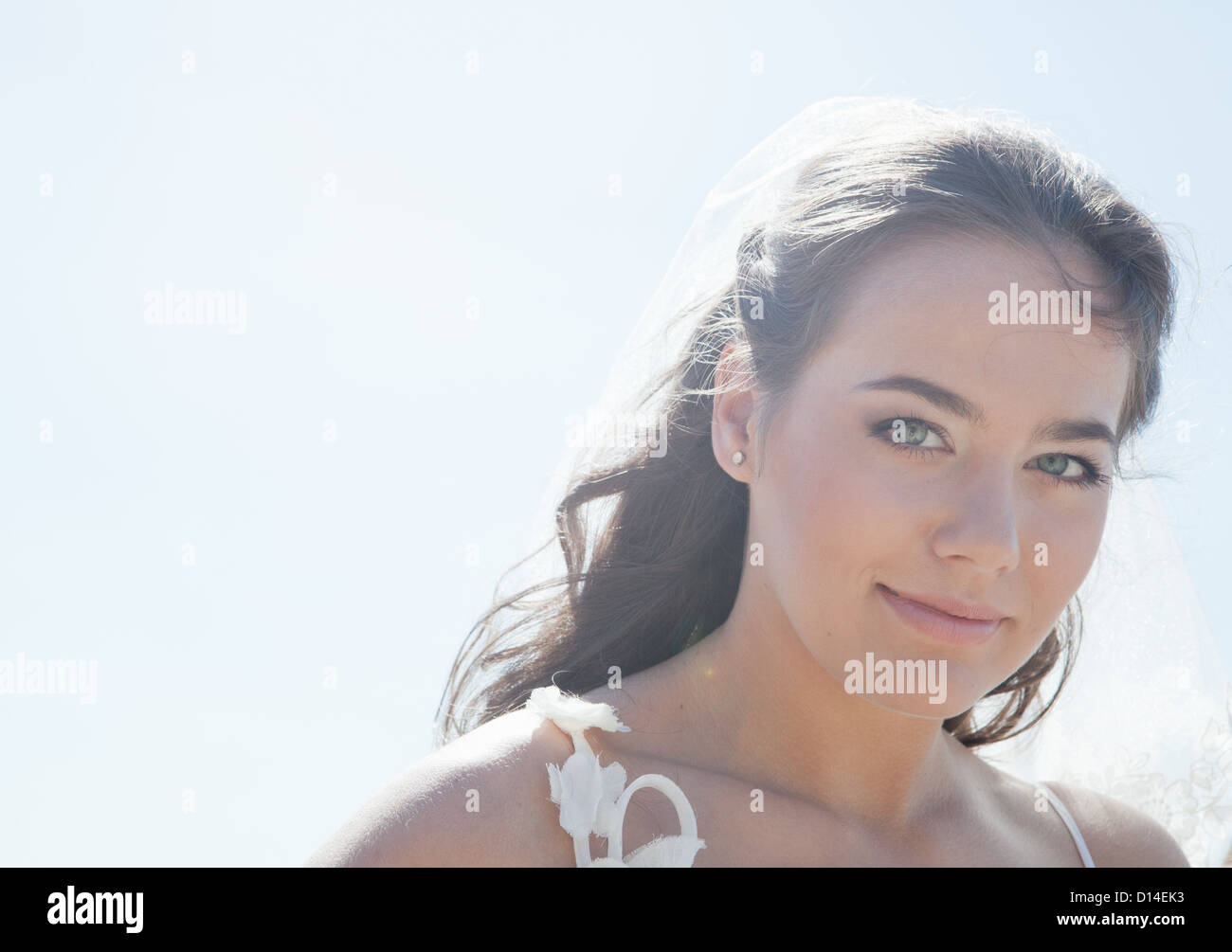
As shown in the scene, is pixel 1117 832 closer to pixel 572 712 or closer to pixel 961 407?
pixel 961 407

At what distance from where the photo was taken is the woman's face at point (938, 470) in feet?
8.42

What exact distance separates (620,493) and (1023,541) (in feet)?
3.80

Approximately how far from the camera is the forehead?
2.59 metres

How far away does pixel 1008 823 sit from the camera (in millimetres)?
3266

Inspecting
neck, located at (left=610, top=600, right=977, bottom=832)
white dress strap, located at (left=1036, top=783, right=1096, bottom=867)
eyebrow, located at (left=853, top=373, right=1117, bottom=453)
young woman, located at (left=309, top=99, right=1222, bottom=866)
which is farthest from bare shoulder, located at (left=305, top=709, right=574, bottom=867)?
white dress strap, located at (left=1036, top=783, right=1096, bottom=867)

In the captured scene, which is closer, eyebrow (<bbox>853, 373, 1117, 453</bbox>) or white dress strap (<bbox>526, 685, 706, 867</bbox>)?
white dress strap (<bbox>526, 685, 706, 867</bbox>)

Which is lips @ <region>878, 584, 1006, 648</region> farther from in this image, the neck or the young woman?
the neck

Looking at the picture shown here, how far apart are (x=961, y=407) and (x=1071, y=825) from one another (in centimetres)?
143

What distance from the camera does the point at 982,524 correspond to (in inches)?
99.8

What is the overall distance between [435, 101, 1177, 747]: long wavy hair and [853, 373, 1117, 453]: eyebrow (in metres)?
0.24

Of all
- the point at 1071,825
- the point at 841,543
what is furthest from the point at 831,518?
the point at 1071,825
